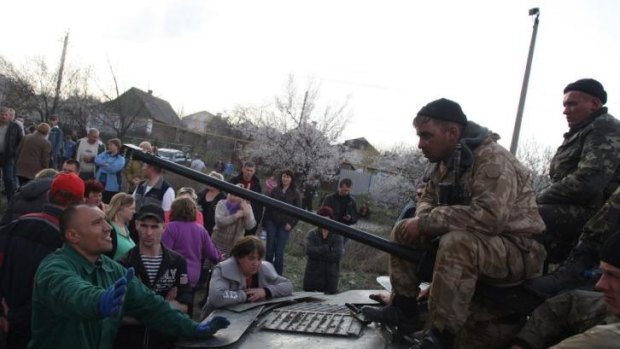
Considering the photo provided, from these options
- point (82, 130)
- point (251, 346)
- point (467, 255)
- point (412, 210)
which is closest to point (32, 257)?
point (251, 346)

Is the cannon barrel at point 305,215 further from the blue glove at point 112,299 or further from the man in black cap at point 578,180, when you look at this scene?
the blue glove at point 112,299

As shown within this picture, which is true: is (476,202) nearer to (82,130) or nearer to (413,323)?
(413,323)

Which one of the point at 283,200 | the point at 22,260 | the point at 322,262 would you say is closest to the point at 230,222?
the point at 322,262

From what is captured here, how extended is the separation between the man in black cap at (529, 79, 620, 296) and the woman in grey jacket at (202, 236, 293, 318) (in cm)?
199

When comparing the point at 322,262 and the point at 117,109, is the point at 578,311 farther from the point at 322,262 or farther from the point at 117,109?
the point at 117,109

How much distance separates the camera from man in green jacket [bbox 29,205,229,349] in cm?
262

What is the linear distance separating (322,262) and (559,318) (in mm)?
4588

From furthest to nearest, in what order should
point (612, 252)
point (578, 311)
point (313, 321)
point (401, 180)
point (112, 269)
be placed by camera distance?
point (401, 180) → point (313, 321) → point (112, 269) → point (578, 311) → point (612, 252)

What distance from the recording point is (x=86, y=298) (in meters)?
2.59

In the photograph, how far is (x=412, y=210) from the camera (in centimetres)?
650

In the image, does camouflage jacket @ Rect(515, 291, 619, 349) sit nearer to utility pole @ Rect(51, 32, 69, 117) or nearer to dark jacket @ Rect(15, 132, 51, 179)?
dark jacket @ Rect(15, 132, 51, 179)

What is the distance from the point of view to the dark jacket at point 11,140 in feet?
34.1

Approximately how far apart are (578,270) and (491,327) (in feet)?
1.91

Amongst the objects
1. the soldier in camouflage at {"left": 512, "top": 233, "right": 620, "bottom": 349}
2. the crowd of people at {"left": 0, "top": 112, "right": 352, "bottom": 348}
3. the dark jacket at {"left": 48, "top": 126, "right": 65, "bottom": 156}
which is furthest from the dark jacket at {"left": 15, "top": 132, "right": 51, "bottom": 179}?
the soldier in camouflage at {"left": 512, "top": 233, "right": 620, "bottom": 349}
